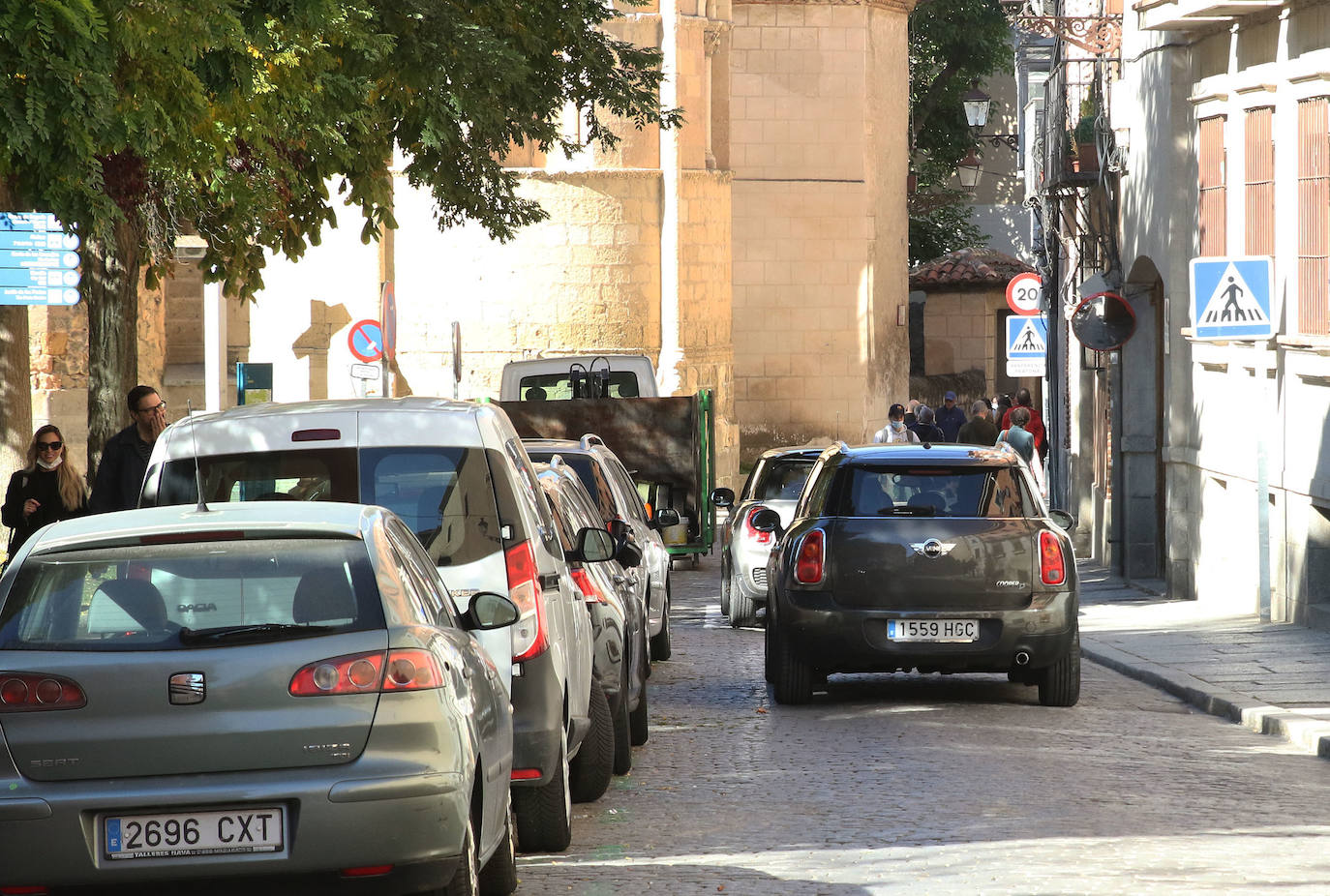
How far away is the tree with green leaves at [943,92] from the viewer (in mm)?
55844

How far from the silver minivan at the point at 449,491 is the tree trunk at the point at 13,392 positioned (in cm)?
773

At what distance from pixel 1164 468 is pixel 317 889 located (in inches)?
706

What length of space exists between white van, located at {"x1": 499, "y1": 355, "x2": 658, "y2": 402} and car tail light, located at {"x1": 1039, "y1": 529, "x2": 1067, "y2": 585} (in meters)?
16.6

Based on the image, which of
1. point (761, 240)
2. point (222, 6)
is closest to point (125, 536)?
point (222, 6)

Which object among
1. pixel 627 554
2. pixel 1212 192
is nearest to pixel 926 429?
pixel 1212 192

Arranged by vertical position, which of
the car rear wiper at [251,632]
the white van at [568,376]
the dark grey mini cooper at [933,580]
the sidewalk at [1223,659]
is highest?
the white van at [568,376]

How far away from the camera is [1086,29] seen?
25.2 metres

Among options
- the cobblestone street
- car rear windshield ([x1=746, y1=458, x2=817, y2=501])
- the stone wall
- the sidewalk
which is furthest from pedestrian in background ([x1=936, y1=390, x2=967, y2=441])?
the cobblestone street

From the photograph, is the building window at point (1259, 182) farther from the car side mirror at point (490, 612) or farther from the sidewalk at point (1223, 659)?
the car side mirror at point (490, 612)

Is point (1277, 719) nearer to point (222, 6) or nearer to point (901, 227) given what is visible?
point (222, 6)

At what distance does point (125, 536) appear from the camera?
5945mm

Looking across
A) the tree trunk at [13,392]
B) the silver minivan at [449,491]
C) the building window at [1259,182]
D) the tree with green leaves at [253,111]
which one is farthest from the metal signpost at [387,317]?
the silver minivan at [449,491]

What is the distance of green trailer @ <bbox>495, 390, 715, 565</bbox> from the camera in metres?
24.5

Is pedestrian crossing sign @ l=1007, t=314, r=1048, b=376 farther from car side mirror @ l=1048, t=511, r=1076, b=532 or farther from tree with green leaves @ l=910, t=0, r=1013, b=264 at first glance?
tree with green leaves @ l=910, t=0, r=1013, b=264
